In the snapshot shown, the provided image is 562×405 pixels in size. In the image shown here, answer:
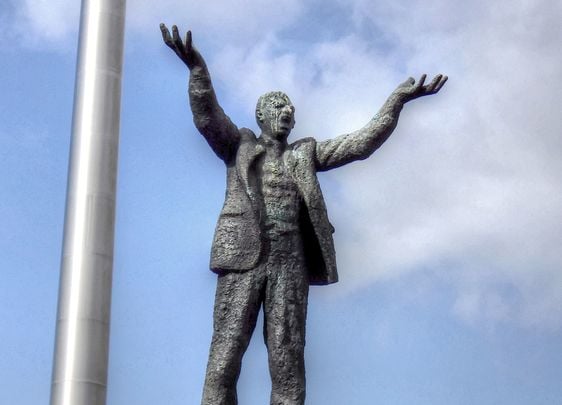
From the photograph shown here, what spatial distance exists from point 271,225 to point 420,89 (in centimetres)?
183

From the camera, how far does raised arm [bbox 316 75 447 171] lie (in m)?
11.0

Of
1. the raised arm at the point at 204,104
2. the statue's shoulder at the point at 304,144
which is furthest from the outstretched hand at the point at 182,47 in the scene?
the statue's shoulder at the point at 304,144

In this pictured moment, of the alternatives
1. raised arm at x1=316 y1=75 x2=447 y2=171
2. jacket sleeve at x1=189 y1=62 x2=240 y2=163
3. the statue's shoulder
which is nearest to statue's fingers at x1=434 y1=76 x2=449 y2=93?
raised arm at x1=316 y1=75 x2=447 y2=171

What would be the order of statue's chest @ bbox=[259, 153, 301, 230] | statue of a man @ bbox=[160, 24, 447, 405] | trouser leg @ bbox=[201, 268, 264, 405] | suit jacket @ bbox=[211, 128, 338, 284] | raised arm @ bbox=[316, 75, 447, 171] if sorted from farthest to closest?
raised arm @ bbox=[316, 75, 447, 171], statue's chest @ bbox=[259, 153, 301, 230], suit jacket @ bbox=[211, 128, 338, 284], statue of a man @ bbox=[160, 24, 447, 405], trouser leg @ bbox=[201, 268, 264, 405]

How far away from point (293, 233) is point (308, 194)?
38 centimetres

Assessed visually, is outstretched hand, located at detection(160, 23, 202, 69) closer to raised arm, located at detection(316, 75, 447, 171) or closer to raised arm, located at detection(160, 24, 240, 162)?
raised arm, located at detection(160, 24, 240, 162)

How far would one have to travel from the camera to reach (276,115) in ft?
36.8

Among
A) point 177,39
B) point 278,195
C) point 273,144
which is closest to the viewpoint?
point 177,39

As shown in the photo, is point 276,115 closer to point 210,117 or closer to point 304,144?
point 304,144

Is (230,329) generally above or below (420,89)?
below

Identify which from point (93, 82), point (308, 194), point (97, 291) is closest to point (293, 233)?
point (308, 194)

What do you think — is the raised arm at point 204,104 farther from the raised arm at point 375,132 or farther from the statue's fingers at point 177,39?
the raised arm at point 375,132

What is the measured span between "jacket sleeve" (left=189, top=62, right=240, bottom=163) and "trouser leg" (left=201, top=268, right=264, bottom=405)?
3.97ft

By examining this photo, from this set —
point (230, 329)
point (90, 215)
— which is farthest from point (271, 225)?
point (90, 215)
